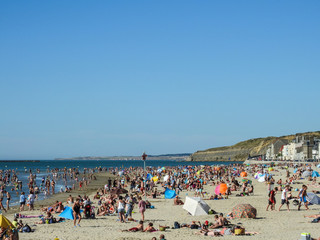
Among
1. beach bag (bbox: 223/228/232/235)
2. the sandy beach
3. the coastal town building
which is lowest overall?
the sandy beach

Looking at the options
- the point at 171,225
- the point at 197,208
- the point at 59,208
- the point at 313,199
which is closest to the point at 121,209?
the point at 171,225

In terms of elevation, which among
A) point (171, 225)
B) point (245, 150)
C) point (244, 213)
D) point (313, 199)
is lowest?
point (171, 225)

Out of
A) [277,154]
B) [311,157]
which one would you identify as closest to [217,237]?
[311,157]

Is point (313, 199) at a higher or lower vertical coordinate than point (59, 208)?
higher

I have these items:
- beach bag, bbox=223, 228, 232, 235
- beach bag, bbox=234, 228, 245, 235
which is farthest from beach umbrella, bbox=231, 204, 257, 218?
beach bag, bbox=234, 228, 245, 235

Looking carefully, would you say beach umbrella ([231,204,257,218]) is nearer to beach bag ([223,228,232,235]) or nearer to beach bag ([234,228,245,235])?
beach bag ([223,228,232,235])

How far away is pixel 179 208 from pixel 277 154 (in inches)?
4365

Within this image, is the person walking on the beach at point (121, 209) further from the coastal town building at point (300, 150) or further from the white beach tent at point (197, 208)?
the coastal town building at point (300, 150)

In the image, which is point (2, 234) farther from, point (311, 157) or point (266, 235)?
point (311, 157)

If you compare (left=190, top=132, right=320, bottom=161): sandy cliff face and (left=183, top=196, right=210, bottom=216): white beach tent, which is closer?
(left=183, top=196, right=210, bottom=216): white beach tent

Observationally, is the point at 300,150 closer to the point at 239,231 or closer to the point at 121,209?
the point at 121,209

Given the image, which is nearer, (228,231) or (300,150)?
(228,231)

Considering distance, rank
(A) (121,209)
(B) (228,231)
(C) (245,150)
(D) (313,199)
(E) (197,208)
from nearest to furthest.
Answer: (B) (228,231)
(A) (121,209)
(E) (197,208)
(D) (313,199)
(C) (245,150)

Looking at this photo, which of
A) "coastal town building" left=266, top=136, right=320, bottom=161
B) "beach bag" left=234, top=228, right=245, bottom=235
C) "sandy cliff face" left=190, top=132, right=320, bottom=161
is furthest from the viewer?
"sandy cliff face" left=190, top=132, right=320, bottom=161
